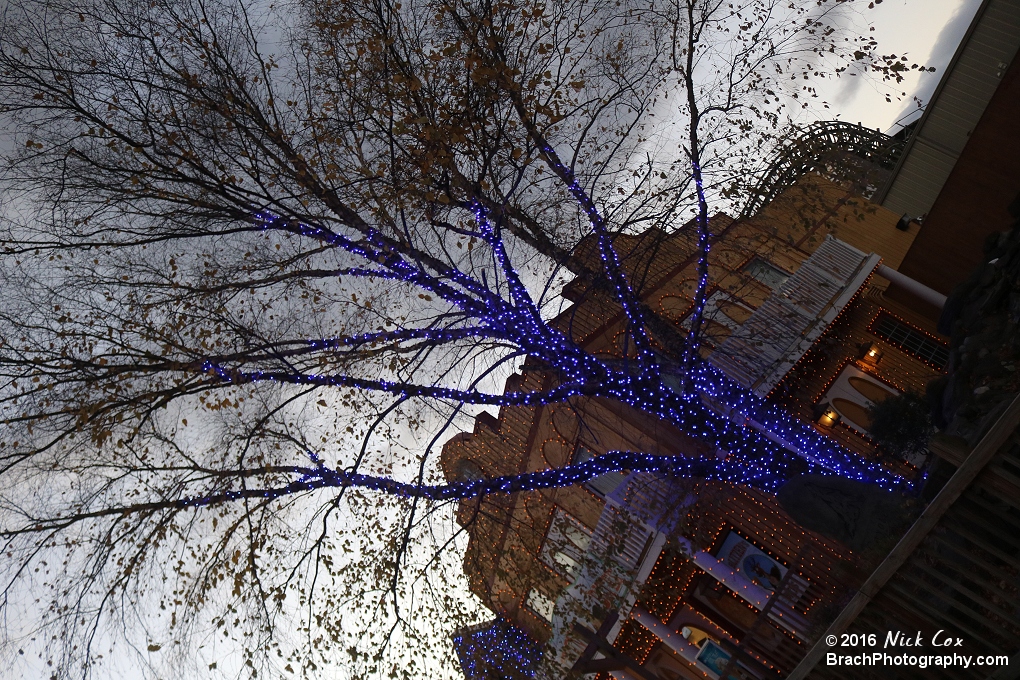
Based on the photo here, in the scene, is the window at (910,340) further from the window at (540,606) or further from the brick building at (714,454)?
the window at (540,606)

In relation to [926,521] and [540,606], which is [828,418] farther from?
[540,606]

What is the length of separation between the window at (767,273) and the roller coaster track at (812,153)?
7.35 feet

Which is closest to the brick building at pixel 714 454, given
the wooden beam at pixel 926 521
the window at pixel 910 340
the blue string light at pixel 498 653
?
the window at pixel 910 340

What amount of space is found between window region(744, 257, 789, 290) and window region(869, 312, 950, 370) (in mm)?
2593

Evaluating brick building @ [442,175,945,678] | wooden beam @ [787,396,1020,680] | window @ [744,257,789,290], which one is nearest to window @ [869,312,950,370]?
brick building @ [442,175,945,678]

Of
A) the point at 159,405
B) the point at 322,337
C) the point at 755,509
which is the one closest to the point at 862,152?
the point at 755,509

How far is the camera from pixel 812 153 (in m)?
12.6

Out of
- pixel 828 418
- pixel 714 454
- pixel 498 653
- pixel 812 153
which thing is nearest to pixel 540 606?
pixel 498 653

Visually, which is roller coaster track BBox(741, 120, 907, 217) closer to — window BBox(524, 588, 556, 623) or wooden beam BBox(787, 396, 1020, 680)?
wooden beam BBox(787, 396, 1020, 680)

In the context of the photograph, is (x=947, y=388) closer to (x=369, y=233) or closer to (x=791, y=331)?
(x=791, y=331)

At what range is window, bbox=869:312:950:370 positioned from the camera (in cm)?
1548

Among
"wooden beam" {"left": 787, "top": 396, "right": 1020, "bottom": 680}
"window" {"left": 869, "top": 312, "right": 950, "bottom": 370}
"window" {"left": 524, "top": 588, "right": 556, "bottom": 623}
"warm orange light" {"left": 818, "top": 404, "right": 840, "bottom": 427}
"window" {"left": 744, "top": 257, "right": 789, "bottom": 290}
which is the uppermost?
"window" {"left": 744, "top": 257, "right": 789, "bottom": 290}

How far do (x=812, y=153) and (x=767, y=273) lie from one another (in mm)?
4897

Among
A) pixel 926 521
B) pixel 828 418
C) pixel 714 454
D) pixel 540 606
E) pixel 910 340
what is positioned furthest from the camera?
pixel 540 606
